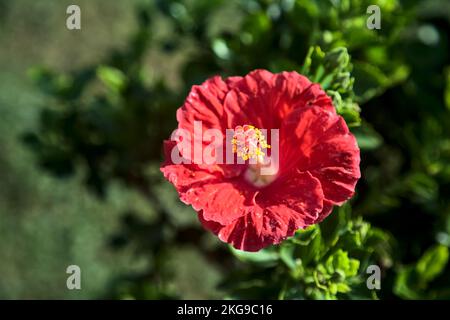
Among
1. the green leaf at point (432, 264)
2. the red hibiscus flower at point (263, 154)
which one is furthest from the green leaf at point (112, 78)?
the green leaf at point (432, 264)

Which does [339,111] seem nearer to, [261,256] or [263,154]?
[263,154]

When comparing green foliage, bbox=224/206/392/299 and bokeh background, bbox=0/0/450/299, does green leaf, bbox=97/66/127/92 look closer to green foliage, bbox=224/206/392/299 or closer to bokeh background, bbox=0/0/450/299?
bokeh background, bbox=0/0/450/299

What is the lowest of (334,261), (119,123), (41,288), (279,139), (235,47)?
(41,288)

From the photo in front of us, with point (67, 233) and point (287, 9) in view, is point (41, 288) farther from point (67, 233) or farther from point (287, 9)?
point (287, 9)

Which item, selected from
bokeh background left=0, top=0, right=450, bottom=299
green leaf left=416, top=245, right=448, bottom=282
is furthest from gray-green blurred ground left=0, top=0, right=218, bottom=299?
green leaf left=416, top=245, right=448, bottom=282

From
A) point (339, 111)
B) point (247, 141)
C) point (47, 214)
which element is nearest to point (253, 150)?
point (247, 141)


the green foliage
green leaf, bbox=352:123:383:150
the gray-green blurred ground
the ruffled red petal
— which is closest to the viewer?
the ruffled red petal
